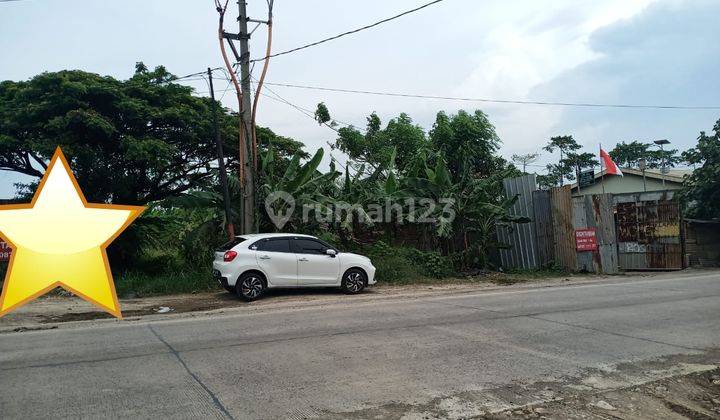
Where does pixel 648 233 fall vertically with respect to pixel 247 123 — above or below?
below

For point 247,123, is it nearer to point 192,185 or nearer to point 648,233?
point 192,185

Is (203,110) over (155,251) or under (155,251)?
over

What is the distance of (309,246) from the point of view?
1273 cm

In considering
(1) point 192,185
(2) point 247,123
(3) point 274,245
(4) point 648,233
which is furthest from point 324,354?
(4) point 648,233

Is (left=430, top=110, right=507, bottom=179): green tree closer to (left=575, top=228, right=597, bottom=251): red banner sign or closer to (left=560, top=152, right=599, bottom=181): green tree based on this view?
(left=575, top=228, right=597, bottom=251): red banner sign

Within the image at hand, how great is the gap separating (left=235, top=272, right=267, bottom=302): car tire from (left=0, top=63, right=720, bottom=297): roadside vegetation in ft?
8.84

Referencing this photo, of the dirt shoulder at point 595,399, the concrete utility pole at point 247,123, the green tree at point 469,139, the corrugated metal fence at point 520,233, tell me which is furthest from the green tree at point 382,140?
the dirt shoulder at point 595,399

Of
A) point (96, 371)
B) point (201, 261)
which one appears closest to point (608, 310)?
point (96, 371)

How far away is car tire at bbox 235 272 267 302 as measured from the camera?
12.0 m

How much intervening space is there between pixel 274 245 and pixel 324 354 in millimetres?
5833

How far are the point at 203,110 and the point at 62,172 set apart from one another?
35.5 feet

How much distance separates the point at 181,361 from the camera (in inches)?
254

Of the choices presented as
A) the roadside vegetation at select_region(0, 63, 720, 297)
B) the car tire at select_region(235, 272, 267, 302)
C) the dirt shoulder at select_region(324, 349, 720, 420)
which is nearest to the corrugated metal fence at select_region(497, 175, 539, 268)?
the roadside vegetation at select_region(0, 63, 720, 297)

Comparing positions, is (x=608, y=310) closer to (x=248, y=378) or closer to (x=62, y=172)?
(x=248, y=378)
